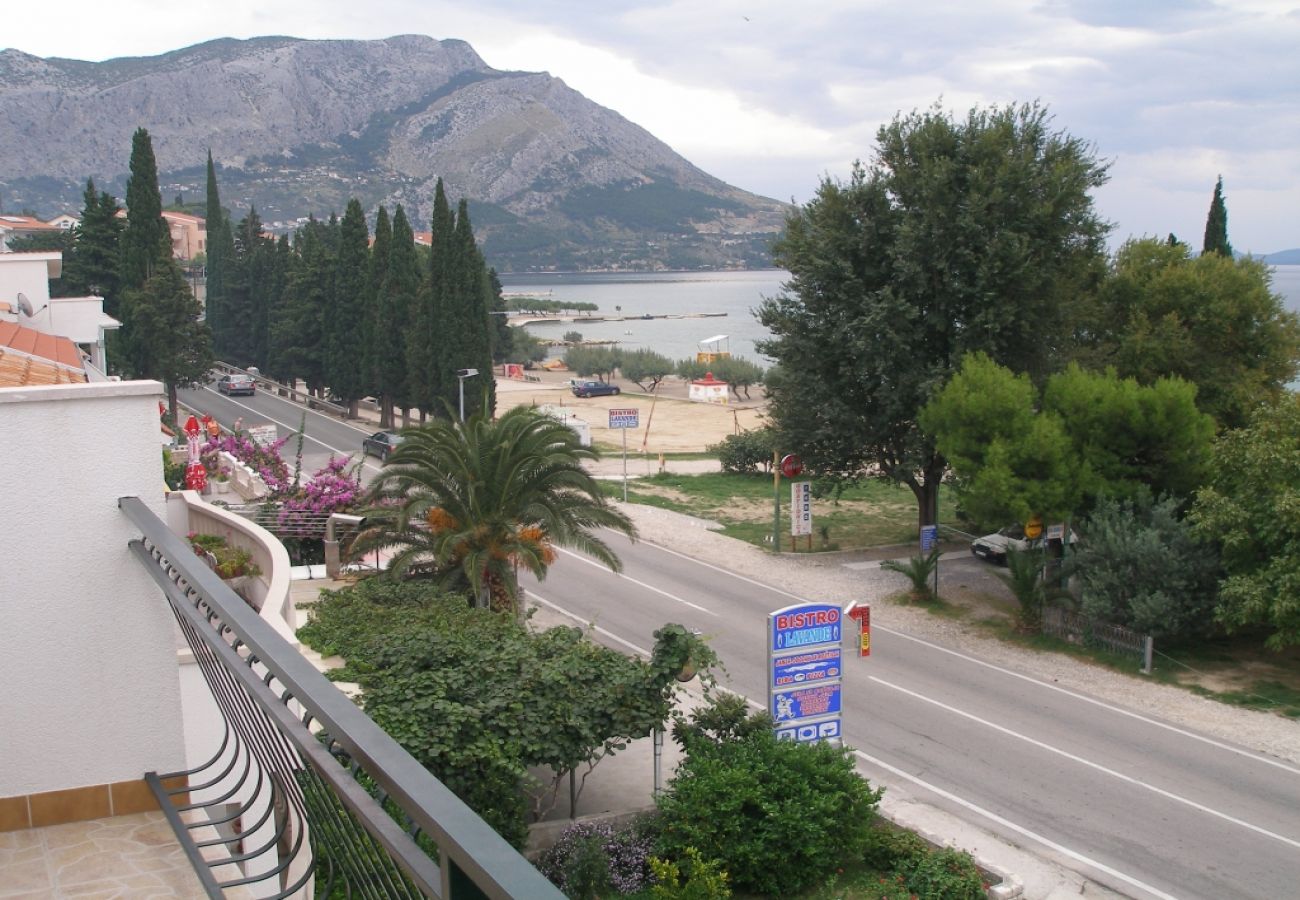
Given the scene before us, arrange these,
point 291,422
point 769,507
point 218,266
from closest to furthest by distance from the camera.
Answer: point 769,507, point 291,422, point 218,266

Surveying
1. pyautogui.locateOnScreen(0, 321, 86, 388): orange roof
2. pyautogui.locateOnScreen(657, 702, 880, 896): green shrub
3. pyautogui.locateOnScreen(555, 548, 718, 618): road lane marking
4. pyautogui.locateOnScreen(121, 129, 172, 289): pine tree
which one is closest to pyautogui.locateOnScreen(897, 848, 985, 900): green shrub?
pyautogui.locateOnScreen(657, 702, 880, 896): green shrub

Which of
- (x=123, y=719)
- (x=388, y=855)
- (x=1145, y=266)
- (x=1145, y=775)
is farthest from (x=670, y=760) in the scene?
(x=1145, y=266)

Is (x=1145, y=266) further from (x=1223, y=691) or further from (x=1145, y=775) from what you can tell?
(x=1145, y=775)

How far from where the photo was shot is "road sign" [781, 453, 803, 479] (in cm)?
2784

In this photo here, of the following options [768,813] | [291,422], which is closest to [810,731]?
[768,813]

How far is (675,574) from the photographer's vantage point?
27.0m

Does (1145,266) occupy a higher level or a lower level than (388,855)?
higher

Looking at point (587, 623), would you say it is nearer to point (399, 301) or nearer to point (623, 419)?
point (623, 419)

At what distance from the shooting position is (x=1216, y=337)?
2498 cm

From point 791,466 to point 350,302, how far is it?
98.6 ft

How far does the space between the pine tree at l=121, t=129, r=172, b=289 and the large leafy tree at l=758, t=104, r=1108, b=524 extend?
3042cm

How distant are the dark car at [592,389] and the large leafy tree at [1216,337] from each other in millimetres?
48668

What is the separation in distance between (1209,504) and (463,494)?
1277cm

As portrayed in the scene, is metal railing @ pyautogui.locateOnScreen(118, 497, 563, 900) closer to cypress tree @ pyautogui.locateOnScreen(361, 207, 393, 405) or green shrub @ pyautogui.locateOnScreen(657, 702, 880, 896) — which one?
green shrub @ pyautogui.locateOnScreen(657, 702, 880, 896)
